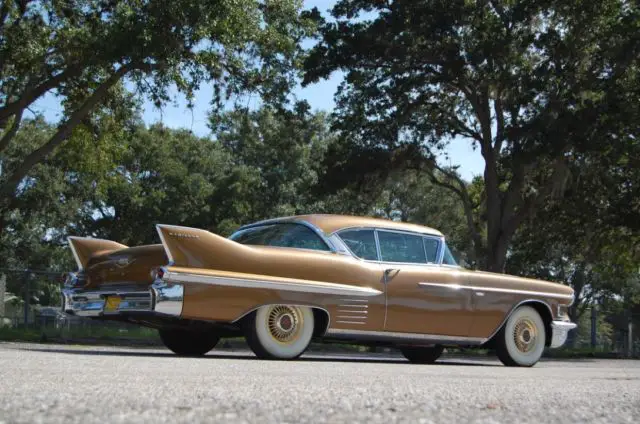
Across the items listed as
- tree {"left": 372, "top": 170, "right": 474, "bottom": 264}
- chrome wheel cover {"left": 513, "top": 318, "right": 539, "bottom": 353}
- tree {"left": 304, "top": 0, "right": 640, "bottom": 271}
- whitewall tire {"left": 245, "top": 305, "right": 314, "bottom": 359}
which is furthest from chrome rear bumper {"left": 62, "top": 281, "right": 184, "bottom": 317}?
tree {"left": 372, "top": 170, "right": 474, "bottom": 264}

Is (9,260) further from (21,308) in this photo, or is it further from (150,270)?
(150,270)

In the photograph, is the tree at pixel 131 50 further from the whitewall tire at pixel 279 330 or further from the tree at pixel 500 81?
the whitewall tire at pixel 279 330

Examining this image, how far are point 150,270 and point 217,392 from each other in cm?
400

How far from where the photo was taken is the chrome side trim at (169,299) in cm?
796

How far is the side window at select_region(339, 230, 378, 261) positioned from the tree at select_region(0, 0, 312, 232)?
9.26 metres

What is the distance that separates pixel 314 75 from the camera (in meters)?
22.6

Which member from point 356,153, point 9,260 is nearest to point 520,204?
point 356,153

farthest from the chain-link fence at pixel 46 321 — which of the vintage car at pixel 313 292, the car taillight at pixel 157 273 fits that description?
the car taillight at pixel 157 273

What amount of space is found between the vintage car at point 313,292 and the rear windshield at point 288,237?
13mm

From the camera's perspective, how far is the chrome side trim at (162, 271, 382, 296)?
8000mm

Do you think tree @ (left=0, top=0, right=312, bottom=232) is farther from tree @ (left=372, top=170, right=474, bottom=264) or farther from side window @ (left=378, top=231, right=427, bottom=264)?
tree @ (left=372, top=170, right=474, bottom=264)

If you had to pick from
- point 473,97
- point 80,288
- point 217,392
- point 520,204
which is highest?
point 473,97

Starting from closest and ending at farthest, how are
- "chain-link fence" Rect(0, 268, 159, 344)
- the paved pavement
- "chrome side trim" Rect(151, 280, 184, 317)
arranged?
the paved pavement
"chrome side trim" Rect(151, 280, 184, 317)
"chain-link fence" Rect(0, 268, 159, 344)

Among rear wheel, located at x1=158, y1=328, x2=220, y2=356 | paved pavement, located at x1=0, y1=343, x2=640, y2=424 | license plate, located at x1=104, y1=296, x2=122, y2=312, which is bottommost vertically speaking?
paved pavement, located at x1=0, y1=343, x2=640, y2=424
